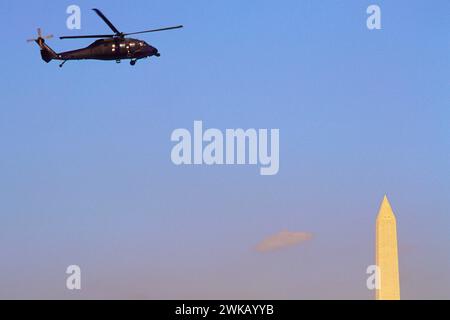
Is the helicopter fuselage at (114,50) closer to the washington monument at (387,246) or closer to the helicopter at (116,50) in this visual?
the helicopter at (116,50)

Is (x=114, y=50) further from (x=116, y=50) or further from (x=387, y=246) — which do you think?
(x=387, y=246)

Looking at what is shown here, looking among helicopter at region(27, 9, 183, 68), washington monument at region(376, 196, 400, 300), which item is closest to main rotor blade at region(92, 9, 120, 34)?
helicopter at region(27, 9, 183, 68)

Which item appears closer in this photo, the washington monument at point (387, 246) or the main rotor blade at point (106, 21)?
the main rotor blade at point (106, 21)

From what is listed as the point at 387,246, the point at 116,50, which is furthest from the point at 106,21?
the point at 387,246

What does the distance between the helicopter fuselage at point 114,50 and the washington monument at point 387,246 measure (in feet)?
129

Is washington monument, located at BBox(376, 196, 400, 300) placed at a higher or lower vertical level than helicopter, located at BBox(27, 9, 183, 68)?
lower

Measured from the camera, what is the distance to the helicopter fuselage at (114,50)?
95062 millimetres

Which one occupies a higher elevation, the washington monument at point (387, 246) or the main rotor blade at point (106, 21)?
the main rotor blade at point (106, 21)

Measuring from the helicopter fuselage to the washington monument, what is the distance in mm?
39412

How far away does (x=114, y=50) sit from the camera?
95.0m

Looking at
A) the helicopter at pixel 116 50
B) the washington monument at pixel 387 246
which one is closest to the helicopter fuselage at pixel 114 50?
the helicopter at pixel 116 50

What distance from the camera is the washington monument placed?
123812mm

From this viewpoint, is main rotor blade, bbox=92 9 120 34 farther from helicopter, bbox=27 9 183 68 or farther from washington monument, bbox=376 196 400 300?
washington monument, bbox=376 196 400 300
